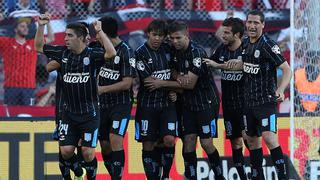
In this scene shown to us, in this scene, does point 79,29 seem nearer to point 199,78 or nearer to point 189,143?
point 199,78

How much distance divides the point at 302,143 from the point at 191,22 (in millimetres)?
2682

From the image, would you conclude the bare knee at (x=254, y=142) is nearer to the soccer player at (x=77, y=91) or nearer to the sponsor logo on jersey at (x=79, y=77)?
the soccer player at (x=77, y=91)

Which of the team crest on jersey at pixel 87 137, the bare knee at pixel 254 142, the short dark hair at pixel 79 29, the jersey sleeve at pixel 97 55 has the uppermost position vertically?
the short dark hair at pixel 79 29

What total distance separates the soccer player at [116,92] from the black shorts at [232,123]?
51.4 inches

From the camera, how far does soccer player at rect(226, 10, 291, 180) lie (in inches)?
434

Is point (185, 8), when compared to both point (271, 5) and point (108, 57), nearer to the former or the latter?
point (271, 5)

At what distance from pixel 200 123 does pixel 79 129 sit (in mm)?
1650

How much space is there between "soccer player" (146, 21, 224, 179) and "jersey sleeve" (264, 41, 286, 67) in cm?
88

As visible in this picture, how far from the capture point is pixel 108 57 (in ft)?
34.2

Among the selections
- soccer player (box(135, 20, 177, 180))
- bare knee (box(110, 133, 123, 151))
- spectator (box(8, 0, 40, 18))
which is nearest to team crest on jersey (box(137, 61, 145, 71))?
soccer player (box(135, 20, 177, 180))

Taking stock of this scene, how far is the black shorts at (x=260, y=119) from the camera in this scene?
36.4 ft

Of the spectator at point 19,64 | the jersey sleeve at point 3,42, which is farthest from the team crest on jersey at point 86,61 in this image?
the jersey sleeve at point 3,42

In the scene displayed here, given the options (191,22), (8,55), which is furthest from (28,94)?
(191,22)

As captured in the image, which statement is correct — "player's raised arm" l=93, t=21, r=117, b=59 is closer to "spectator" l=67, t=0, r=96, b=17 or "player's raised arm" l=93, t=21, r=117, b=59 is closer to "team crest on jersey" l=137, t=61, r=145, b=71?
"team crest on jersey" l=137, t=61, r=145, b=71
